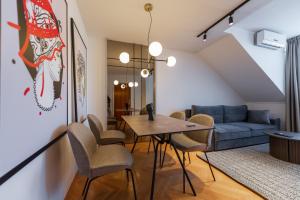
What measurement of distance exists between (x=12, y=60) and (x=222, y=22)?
3.10 m

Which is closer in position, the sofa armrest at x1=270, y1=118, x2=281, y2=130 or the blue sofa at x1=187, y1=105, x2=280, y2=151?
the blue sofa at x1=187, y1=105, x2=280, y2=151

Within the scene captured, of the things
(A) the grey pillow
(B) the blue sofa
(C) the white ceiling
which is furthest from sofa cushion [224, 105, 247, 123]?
(C) the white ceiling

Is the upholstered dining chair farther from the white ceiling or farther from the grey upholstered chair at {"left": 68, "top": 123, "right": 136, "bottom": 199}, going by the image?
the white ceiling

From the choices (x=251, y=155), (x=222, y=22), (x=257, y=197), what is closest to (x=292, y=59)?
(x=222, y=22)

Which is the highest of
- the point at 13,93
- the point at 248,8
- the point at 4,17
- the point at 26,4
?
the point at 248,8

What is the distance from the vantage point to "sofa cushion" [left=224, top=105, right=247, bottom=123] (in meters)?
4.10

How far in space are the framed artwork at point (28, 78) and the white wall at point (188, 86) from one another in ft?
9.51

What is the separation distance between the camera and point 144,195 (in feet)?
5.54

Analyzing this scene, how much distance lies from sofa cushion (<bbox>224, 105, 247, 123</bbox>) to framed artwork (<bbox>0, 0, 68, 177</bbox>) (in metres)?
4.09

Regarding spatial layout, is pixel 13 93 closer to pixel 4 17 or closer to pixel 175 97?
pixel 4 17

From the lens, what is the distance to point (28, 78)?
2.81 feet

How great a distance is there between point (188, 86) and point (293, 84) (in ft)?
7.94

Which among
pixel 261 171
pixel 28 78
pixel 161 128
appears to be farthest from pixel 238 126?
pixel 28 78

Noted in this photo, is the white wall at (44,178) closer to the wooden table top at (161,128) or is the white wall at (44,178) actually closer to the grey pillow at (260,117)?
the wooden table top at (161,128)
